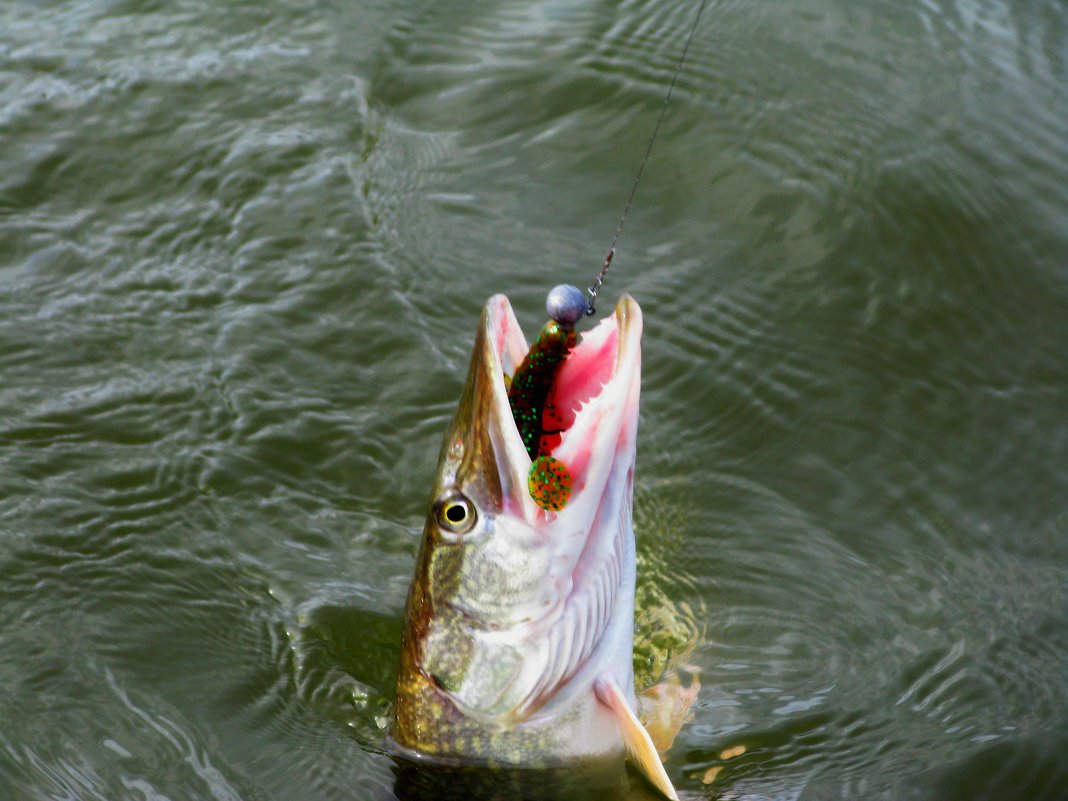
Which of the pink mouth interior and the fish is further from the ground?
the pink mouth interior

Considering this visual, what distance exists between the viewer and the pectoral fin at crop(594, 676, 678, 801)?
284 cm

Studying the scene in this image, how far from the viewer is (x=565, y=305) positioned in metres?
2.66

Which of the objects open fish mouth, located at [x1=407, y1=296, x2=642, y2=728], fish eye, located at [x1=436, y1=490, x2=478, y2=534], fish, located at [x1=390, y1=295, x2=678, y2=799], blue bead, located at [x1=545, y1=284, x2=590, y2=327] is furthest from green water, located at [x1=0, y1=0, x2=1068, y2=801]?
blue bead, located at [x1=545, y1=284, x2=590, y2=327]

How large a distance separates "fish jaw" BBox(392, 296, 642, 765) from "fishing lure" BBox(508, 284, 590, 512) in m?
0.04

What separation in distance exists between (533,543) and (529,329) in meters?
1.96

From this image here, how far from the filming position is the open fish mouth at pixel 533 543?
2777 millimetres

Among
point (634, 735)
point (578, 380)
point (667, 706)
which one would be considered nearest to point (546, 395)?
point (578, 380)

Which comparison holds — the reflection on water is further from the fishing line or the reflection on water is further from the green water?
the fishing line

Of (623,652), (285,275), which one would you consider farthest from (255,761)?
(285,275)

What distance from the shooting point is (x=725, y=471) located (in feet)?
14.0

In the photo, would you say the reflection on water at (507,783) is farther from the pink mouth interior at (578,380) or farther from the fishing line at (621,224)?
the fishing line at (621,224)

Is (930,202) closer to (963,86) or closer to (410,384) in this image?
(963,86)

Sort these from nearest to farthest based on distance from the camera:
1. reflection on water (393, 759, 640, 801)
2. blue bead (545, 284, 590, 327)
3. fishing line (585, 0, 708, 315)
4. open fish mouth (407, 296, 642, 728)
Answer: blue bead (545, 284, 590, 327)
open fish mouth (407, 296, 642, 728)
fishing line (585, 0, 708, 315)
reflection on water (393, 759, 640, 801)

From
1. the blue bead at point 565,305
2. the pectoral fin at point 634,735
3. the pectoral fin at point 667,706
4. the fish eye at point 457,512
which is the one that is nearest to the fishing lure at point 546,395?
the blue bead at point 565,305
